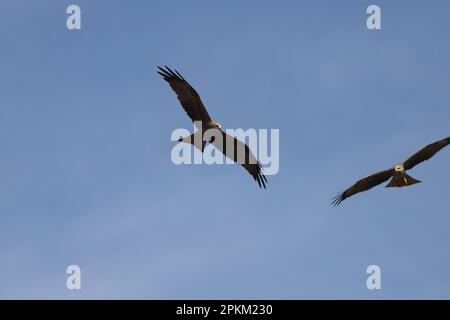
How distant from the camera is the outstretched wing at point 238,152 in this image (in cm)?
1777

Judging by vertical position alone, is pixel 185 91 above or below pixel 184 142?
above

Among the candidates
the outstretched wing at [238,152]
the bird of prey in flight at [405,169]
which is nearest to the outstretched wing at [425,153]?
the bird of prey in flight at [405,169]

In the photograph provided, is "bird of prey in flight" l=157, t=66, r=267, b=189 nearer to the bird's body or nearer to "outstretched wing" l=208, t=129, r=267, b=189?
"outstretched wing" l=208, t=129, r=267, b=189

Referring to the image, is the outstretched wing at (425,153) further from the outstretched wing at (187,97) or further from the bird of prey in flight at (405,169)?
the outstretched wing at (187,97)

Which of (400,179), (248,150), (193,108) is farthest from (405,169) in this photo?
(193,108)

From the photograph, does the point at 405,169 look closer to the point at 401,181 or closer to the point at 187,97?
the point at 401,181

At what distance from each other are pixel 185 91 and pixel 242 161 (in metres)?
2.62

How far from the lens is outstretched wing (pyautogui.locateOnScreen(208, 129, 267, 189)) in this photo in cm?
1777

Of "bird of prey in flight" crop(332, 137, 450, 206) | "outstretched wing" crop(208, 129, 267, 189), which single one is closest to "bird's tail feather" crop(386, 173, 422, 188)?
→ "bird of prey in flight" crop(332, 137, 450, 206)
